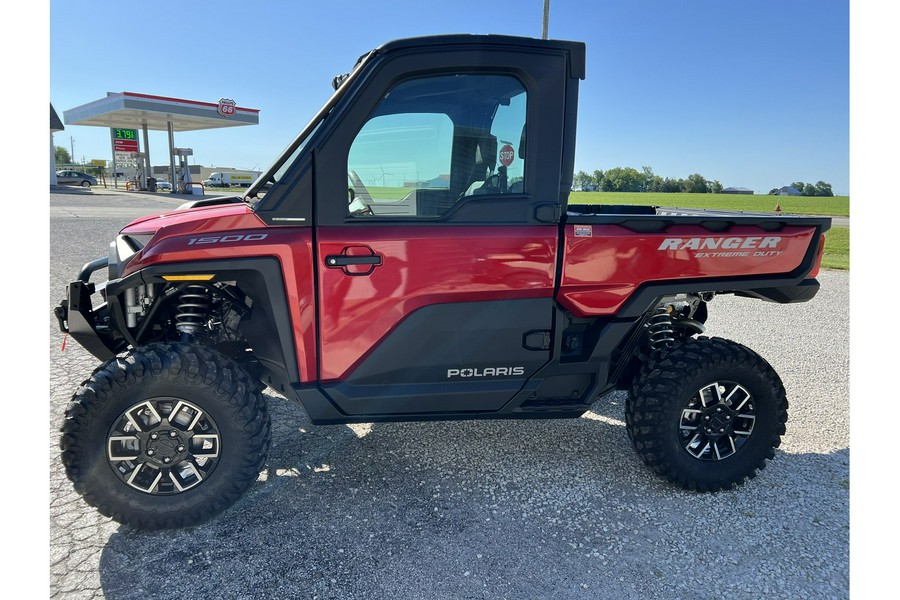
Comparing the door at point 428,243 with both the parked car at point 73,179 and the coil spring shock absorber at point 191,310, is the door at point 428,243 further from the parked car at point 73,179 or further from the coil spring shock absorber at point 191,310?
the parked car at point 73,179

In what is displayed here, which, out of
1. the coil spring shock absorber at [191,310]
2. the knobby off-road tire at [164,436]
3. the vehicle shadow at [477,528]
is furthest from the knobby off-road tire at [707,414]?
the coil spring shock absorber at [191,310]

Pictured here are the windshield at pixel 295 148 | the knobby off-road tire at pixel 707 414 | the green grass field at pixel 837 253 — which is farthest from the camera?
the green grass field at pixel 837 253

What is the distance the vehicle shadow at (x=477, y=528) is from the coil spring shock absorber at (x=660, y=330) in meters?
0.75

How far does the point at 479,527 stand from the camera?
2766 millimetres

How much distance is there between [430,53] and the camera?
2.60 metres

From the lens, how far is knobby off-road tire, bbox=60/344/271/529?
8.53 feet

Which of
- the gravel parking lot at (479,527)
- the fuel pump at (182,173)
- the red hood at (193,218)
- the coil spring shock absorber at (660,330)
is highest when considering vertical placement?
the fuel pump at (182,173)

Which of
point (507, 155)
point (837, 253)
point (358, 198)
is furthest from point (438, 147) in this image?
point (837, 253)

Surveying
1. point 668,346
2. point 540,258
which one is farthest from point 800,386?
point 540,258

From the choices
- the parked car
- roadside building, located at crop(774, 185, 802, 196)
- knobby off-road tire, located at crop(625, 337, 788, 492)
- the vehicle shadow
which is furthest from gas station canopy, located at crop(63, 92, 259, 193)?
roadside building, located at crop(774, 185, 802, 196)

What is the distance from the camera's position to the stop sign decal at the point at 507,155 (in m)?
2.76

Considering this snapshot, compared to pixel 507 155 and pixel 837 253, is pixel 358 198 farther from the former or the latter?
pixel 837 253

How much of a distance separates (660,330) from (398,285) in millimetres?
1773

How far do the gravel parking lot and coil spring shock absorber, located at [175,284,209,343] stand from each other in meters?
0.96
